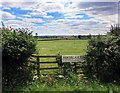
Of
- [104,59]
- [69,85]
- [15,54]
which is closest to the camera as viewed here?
[15,54]

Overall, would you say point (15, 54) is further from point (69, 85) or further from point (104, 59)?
point (104, 59)

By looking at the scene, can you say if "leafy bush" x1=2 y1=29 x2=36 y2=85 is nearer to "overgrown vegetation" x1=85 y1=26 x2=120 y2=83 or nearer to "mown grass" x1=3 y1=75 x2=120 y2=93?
"mown grass" x1=3 y1=75 x2=120 y2=93

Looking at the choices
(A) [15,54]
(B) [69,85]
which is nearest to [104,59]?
(B) [69,85]

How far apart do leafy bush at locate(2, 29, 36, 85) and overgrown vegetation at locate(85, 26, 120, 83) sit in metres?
2.42

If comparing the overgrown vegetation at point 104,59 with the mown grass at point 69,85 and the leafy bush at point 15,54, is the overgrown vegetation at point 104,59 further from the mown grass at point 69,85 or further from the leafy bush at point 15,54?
the leafy bush at point 15,54

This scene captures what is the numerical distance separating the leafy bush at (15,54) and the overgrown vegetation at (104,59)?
242cm

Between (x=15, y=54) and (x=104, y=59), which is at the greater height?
(x=15, y=54)

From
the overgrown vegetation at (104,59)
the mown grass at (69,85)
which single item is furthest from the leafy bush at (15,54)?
the overgrown vegetation at (104,59)

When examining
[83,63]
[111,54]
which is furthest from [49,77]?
[111,54]

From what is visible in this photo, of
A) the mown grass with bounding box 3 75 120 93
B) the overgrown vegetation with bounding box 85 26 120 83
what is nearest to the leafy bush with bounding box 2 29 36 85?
the mown grass with bounding box 3 75 120 93

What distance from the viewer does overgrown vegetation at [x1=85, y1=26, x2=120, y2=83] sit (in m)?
4.98

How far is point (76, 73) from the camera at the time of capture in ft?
18.1

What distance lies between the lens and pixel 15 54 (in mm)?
4500

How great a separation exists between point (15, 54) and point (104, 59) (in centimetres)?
349
